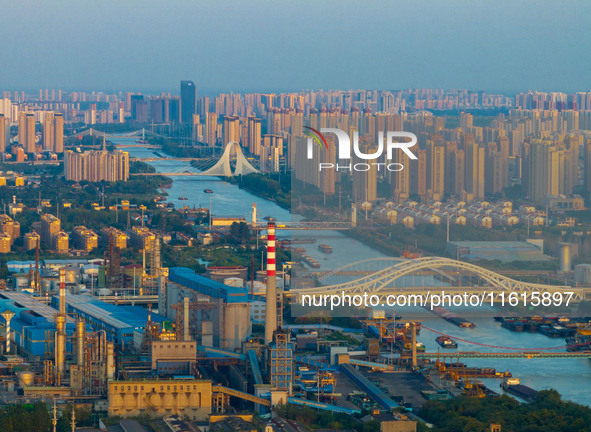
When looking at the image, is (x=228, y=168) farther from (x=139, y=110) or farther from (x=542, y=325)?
(x=139, y=110)

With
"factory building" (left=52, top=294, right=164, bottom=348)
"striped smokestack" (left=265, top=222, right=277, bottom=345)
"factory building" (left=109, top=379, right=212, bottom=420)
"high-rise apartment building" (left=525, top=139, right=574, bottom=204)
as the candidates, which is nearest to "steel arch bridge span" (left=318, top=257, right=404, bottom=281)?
"factory building" (left=52, top=294, right=164, bottom=348)

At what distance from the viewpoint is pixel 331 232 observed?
1330 cm

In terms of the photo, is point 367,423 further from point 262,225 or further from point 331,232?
point 262,225

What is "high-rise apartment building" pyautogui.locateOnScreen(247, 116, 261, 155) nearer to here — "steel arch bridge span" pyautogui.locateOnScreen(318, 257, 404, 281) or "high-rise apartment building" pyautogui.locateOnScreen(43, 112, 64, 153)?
"high-rise apartment building" pyautogui.locateOnScreen(43, 112, 64, 153)

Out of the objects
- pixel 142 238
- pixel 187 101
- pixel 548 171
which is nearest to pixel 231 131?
pixel 187 101

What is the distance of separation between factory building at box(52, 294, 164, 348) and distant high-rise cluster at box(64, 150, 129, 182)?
13940 millimetres

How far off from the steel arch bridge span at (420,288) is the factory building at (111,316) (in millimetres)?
1574

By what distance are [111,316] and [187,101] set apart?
3884 cm

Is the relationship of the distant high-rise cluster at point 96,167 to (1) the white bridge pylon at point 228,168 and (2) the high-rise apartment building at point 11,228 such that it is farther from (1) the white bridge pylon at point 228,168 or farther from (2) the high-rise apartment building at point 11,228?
(2) the high-rise apartment building at point 11,228

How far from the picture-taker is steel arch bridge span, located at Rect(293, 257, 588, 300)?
1204 cm

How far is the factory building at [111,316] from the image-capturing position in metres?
9.64

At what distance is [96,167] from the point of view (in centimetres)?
2575

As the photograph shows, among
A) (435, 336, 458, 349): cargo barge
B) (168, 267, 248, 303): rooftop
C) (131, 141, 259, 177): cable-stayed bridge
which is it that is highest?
(168, 267, 248, 303): rooftop

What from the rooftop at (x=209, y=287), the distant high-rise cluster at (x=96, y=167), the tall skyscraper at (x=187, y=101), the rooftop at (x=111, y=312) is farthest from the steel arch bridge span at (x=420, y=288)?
the tall skyscraper at (x=187, y=101)
